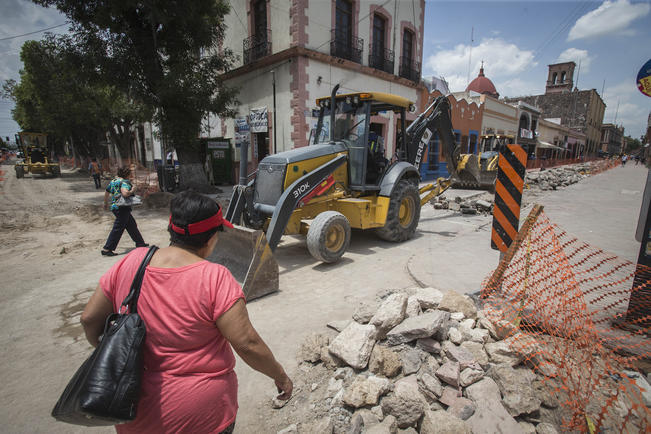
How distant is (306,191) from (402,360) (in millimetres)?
3030

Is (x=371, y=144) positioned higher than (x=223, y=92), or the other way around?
(x=223, y=92)

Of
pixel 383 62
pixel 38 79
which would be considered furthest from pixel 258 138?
pixel 38 79

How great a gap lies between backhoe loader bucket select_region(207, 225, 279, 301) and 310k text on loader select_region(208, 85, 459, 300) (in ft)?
0.04

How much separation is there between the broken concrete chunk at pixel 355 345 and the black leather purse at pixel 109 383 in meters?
1.73

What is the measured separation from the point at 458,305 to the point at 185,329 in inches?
104

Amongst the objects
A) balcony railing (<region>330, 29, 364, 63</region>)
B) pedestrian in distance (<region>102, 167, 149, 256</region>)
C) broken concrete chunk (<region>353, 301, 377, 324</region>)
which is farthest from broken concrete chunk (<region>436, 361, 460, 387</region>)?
balcony railing (<region>330, 29, 364, 63</region>)

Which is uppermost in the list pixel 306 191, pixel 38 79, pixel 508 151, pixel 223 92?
pixel 38 79

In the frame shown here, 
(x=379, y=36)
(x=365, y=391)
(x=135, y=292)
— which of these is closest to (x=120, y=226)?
(x=135, y=292)

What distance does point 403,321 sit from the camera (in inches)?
118

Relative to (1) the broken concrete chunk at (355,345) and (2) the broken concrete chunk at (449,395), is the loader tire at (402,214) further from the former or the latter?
(2) the broken concrete chunk at (449,395)

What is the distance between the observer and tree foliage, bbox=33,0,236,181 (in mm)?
9461

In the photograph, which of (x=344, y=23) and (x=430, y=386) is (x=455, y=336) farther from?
(x=344, y=23)

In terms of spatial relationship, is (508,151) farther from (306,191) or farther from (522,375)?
(306,191)

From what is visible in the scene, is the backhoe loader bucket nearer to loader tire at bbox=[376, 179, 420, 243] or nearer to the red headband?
the red headband
